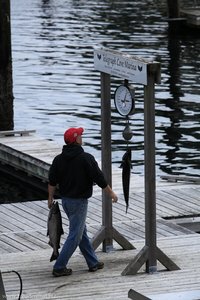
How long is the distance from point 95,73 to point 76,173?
2226 cm

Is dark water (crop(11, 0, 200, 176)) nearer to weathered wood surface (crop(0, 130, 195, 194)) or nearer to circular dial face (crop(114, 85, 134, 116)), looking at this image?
weathered wood surface (crop(0, 130, 195, 194))

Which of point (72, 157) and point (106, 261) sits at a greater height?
point (72, 157)

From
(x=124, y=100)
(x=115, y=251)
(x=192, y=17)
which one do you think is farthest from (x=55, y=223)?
(x=192, y=17)

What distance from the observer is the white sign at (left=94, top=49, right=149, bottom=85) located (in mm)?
13195

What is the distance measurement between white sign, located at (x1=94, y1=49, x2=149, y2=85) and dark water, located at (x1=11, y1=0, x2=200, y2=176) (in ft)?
28.9

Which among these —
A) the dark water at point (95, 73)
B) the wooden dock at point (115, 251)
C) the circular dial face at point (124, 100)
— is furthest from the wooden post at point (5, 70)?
the circular dial face at point (124, 100)

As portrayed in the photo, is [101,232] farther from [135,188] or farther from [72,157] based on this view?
[135,188]

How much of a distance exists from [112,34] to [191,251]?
30873 mm

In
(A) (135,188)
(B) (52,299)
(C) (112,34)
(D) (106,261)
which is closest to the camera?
(B) (52,299)

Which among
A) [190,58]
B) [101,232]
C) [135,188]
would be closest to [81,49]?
[190,58]

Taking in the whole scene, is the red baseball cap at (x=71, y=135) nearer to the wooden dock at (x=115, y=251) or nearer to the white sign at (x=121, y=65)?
the white sign at (x=121, y=65)

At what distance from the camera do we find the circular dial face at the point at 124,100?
13.6 metres

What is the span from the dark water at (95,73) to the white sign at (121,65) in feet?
28.9

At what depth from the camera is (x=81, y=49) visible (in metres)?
40.6
